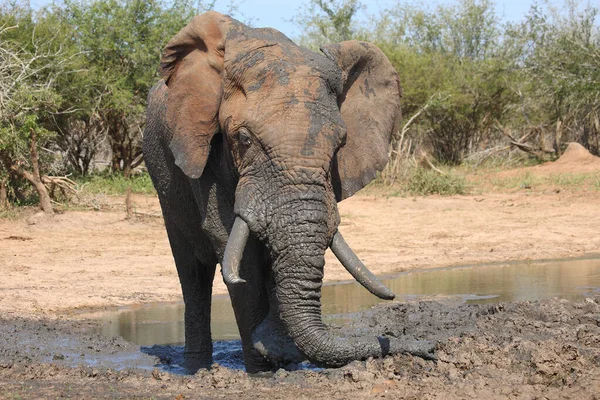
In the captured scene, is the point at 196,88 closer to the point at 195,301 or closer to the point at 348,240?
the point at 195,301

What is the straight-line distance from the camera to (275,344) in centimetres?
537

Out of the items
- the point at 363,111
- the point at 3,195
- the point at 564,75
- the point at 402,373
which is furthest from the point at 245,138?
the point at 564,75

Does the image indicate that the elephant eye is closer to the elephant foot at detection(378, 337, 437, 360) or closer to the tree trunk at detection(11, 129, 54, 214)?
the elephant foot at detection(378, 337, 437, 360)

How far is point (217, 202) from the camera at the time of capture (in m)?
5.34

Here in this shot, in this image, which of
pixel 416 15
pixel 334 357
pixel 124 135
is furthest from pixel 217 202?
pixel 416 15

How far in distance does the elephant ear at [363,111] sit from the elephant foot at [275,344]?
90 centimetres

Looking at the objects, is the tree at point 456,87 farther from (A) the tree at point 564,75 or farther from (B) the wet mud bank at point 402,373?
(B) the wet mud bank at point 402,373

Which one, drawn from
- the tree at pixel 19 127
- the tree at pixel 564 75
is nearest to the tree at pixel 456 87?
the tree at pixel 564 75

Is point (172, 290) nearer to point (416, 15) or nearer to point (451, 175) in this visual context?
point (451, 175)

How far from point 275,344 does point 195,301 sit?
1499mm

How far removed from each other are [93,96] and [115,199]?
407 centimetres

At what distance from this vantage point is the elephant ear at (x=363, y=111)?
558 centimetres

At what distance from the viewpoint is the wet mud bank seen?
4949 mm

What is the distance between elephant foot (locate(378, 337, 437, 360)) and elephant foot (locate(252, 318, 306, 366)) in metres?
0.51
